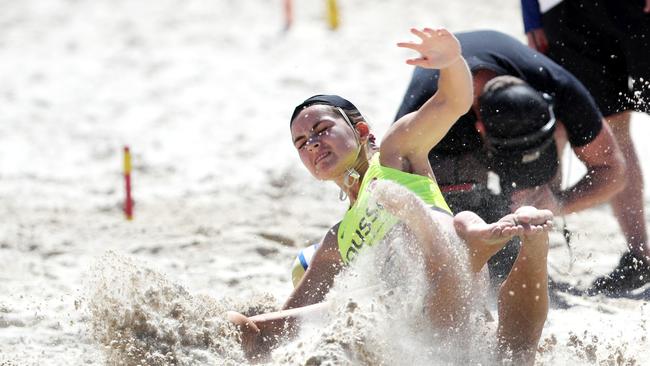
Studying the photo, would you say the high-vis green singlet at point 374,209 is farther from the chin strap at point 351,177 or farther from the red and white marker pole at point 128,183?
the red and white marker pole at point 128,183

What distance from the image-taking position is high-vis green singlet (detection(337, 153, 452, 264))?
307 centimetres

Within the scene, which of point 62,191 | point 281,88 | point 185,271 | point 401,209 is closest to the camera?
point 401,209

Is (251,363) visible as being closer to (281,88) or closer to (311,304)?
(311,304)

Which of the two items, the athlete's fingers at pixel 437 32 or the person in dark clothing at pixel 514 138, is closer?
the athlete's fingers at pixel 437 32

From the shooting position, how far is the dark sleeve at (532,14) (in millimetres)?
4648

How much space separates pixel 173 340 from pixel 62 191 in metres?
2.89

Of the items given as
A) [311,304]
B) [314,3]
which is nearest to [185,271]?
[311,304]

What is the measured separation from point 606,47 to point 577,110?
0.62m

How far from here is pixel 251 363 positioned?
307 cm

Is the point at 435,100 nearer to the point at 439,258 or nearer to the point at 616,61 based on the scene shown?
the point at 439,258

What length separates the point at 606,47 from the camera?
4.45m

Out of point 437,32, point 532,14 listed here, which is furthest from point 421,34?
point 532,14

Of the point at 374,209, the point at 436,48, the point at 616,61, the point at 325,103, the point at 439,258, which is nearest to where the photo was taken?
the point at 439,258

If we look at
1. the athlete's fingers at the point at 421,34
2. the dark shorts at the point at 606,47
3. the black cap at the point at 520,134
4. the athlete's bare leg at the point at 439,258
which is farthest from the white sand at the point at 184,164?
the athlete's fingers at the point at 421,34
